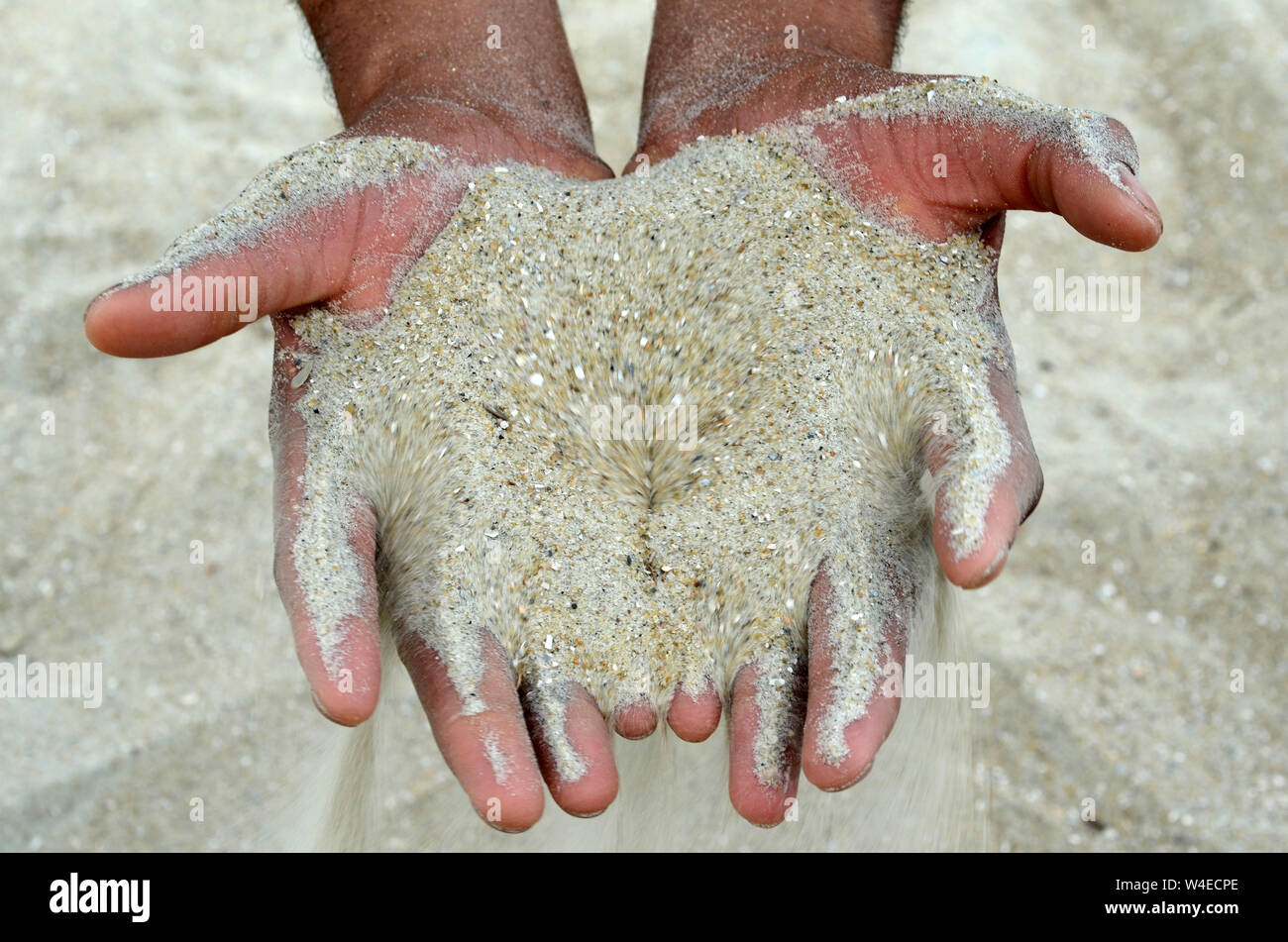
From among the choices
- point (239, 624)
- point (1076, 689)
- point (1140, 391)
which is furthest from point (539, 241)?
point (1140, 391)

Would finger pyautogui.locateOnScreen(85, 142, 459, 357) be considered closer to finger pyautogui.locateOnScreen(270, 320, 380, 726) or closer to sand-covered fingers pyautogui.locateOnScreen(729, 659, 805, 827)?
finger pyautogui.locateOnScreen(270, 320, 380, 726)

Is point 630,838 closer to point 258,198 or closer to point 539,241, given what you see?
point 539,241

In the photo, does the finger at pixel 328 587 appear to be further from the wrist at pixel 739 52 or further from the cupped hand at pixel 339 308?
the wrist at pixel 739 52

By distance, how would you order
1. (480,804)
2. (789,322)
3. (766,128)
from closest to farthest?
(480,804) → (789,322) → (766,128)

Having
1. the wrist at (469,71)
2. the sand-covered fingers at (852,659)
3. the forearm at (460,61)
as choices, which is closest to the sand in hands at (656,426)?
the sand-covered fingers at (852,659)

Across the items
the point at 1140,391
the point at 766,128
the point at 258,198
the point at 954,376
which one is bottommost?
the point at 1140,391

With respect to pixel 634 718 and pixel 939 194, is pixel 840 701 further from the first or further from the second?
pixel 939 194
